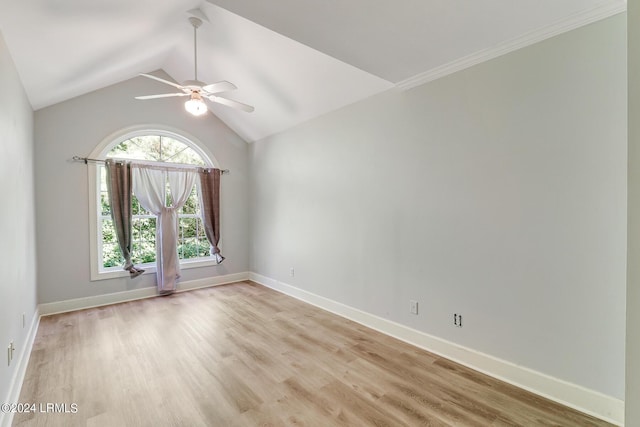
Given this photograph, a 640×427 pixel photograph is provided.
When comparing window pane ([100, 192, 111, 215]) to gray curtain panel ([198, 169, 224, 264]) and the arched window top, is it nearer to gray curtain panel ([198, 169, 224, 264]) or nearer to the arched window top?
the arched window top

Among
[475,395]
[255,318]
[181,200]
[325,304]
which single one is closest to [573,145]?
[475,395]

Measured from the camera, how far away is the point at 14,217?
222 cm

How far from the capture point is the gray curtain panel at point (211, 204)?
482 centimetres

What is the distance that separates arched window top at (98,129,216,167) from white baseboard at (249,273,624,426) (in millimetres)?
3559

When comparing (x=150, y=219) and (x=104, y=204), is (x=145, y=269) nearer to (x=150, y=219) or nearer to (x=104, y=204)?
(x=150, y=219)

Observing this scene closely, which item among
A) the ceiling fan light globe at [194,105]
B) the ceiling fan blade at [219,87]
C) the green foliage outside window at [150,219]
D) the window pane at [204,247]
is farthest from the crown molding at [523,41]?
the window pane at [204,247]

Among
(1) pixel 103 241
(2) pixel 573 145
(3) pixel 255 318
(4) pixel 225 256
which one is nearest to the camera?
(2) pixel 573 145

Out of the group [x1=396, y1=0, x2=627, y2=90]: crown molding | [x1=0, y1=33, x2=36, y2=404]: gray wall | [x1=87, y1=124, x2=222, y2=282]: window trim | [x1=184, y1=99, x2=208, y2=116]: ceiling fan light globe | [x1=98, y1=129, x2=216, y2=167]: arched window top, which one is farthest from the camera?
[x1=98, y1=129, x2=216, y2=167]: arched window top

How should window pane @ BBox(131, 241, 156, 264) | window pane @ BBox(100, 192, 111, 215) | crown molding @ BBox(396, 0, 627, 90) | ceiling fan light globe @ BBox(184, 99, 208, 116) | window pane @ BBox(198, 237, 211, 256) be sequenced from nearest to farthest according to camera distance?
crown molding @ BBox(396, 0, 627, 90)
ceiling fan light globe @ BBox(184, 99, 208, 116)
window pane @ BBox(100, 192, 111, 215)
window pane @ BBox(131, 241, 156, 264)
window pane @ BBox(198, 237, 211, 256)

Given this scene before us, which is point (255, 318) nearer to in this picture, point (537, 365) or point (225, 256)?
point (225, 256)

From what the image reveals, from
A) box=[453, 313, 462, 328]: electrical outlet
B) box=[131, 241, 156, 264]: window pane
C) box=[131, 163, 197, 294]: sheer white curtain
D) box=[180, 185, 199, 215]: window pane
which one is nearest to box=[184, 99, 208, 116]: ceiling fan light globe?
box=[131, 163, 197, 294]: sheer white curtain

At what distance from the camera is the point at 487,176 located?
7.40 feet

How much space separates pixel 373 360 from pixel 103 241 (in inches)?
160

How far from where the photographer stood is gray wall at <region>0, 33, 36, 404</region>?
185 cm
